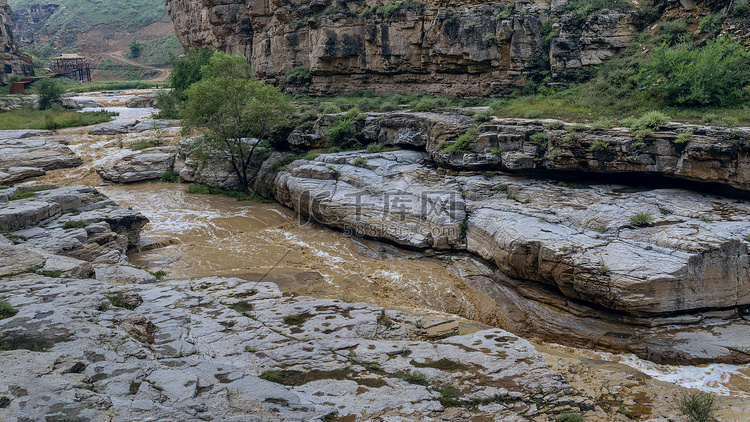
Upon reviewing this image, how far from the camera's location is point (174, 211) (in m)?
18.1

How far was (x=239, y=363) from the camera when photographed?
6.15 m

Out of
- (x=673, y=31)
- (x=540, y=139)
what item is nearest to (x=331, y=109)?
(x=540, y=139)

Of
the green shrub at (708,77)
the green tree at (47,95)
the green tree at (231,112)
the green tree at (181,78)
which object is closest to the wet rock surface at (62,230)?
the green tree at (231,112)

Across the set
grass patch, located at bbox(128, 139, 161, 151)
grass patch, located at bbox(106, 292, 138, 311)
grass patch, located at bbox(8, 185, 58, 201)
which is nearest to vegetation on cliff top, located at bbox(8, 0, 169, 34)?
grass patch, located at bbox(128, 139, 161, 151)

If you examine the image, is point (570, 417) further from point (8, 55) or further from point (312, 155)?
point (8, 55)

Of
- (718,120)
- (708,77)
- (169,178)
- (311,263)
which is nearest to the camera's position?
(718,120)

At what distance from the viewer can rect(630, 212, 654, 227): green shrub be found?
10508mm

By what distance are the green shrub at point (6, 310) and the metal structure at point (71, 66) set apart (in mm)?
65514

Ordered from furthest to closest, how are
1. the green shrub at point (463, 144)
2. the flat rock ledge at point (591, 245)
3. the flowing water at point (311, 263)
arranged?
the green shrub at point (463, 144) → the flat rock ledge at point (591, 245) → the flowing water at point (311, 263)

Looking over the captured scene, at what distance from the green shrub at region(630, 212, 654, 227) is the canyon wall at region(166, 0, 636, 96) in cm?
1030

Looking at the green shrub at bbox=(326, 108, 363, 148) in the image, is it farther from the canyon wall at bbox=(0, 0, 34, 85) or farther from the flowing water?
the canyon wall at bbox=(0, 0, 34, 85)

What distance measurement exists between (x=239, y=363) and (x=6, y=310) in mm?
3268

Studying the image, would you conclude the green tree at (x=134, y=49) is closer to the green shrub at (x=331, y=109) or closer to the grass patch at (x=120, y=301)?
the green shrub at (x=331, y=109)

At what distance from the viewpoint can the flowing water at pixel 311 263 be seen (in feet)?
28.1
